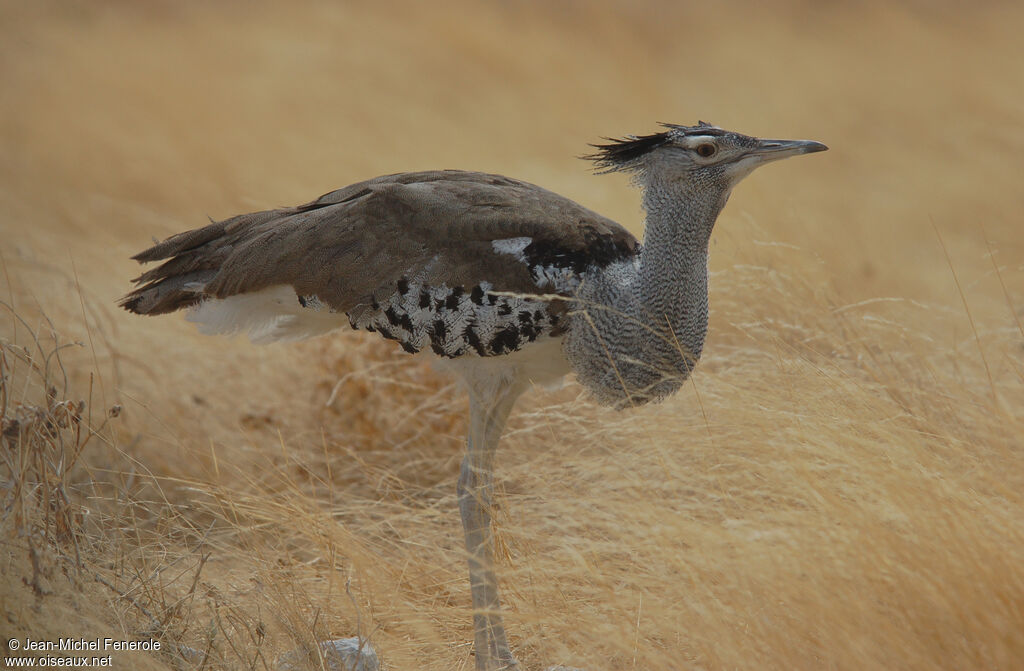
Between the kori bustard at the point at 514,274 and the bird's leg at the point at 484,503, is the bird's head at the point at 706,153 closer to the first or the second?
the kori bustard at the point at 514,274

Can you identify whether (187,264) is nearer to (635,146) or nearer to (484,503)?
(484,503)

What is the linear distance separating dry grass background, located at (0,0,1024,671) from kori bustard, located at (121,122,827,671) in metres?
0.23

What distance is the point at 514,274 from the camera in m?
2.58

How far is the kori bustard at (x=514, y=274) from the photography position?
257 centimetres

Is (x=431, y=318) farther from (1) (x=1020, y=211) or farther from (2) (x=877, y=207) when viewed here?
(2) (x=877, y=207)

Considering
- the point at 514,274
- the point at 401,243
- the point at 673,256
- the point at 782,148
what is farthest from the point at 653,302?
the point at 401,243

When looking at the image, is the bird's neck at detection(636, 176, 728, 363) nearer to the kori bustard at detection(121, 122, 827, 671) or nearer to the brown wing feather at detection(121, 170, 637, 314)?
the kori bustard at detection(121, 122, 827, 671)

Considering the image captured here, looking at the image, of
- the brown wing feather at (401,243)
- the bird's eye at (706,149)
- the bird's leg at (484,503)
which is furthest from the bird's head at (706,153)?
the bird's leg at (484,503)

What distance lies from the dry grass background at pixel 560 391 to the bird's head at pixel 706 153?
0.46 metres

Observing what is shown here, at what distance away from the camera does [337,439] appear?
4.22m

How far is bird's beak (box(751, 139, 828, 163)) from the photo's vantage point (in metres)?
2.45

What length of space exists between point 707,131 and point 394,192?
2.59ft

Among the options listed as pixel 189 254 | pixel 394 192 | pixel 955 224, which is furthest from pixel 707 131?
pixel 955 224

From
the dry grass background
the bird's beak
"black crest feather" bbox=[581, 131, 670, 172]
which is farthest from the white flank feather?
the bird's beak
